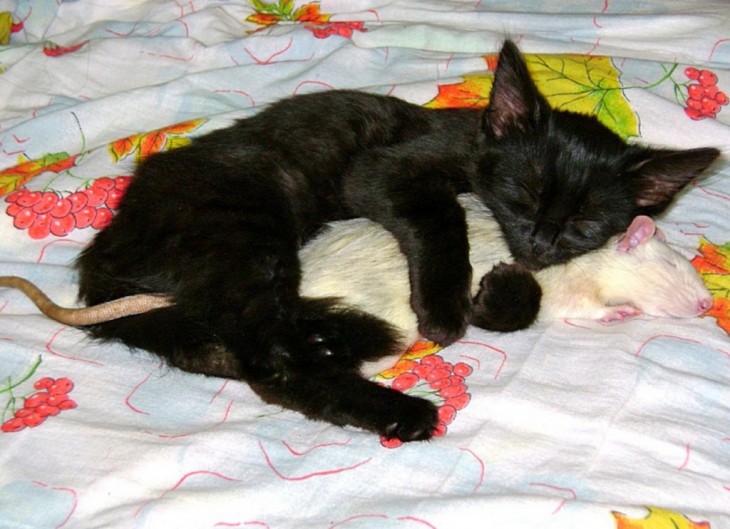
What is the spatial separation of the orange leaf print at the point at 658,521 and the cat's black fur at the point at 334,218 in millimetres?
457

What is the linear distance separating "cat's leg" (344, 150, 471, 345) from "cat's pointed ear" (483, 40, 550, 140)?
8.0 inches

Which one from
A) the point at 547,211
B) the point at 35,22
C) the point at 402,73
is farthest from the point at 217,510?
the point at 35,22

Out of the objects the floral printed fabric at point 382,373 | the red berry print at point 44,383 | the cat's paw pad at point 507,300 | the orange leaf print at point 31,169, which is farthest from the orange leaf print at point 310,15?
the red berry print at point 44,383

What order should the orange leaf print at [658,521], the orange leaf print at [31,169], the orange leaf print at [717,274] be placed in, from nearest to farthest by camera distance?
1. the orange leaf print at [658,521]
2. the orange leaf print at [717,274]
3. the orange leaf print at [31,169]

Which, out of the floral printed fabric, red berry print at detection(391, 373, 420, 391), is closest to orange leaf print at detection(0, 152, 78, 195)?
the floral printed fabric

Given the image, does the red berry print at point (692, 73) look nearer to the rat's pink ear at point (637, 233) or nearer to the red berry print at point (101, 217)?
the rat's pink ear at point (637, 233)

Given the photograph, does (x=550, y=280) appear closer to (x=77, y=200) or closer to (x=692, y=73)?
(x=692, y=73)

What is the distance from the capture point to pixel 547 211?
213 centimetres

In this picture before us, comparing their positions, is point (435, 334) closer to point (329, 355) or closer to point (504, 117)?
point (329, 355)

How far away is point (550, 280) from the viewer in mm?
2191

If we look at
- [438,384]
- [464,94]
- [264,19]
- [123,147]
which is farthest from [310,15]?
[438,384]

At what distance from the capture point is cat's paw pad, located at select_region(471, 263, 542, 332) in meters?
2.06

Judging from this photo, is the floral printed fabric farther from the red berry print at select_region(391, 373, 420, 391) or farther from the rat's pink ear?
the rat's pink ear

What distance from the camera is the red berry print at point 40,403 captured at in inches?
74.6
